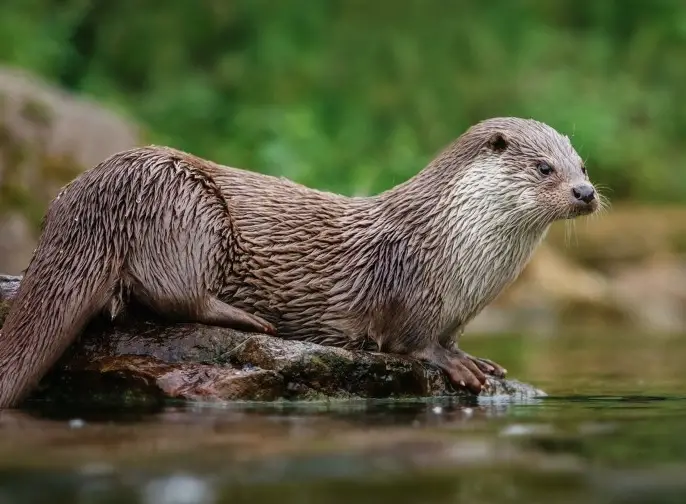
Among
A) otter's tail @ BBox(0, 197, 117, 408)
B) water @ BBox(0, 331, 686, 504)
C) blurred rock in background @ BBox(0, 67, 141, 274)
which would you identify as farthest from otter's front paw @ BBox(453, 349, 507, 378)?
blurred rock in background @ BBox(0, 67, 141, 274)

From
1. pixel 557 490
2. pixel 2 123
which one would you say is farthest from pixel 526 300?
pixel 557 490

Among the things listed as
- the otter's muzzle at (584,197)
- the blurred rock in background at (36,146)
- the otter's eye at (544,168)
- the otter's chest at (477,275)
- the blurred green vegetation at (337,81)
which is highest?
the blurred green vegetation at (337,81)

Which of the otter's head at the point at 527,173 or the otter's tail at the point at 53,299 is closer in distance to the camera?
the otter's tail at the point at 53,299

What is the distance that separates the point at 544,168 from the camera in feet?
14.3

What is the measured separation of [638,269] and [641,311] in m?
1.15

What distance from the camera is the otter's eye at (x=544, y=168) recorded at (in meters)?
4.35

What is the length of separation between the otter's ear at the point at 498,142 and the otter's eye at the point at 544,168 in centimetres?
14

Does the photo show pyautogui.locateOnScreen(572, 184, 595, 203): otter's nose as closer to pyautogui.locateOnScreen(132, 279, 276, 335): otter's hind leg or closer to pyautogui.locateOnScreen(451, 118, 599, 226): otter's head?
pyautogui.locateOnScreen(451, 118, 599, 226): otter's head

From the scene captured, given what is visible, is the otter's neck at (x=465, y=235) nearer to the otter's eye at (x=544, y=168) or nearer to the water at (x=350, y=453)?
the otter's eye at (x=544, y=168)

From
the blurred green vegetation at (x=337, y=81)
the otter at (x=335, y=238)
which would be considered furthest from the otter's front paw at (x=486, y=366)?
the blurred green vegetation at (x=337, y=81)

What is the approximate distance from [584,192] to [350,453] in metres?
2.03

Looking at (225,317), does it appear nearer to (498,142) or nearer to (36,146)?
(498,142)

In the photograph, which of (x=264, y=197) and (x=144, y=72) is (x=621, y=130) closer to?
(x=144, y=72)

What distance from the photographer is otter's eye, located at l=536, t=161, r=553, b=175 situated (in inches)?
171
